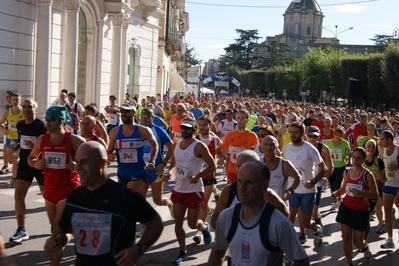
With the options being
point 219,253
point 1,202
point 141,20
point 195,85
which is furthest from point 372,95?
point 219,253

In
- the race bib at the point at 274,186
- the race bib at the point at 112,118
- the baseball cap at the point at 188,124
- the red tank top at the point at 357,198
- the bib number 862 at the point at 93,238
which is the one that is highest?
the baseball cap at the point at 188,124

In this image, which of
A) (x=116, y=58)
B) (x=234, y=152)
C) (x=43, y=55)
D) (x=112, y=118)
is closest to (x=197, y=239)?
(x=234, y=152)

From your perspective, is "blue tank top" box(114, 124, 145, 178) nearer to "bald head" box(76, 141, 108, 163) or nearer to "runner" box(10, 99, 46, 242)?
"runner" box(10, 99, 46, 242)

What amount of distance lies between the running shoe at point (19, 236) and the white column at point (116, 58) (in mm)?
18553

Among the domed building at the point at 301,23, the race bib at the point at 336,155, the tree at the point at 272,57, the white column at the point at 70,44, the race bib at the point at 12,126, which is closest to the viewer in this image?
the race bib at the point at 336,155

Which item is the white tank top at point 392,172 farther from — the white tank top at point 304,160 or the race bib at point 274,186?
the race bib at point 274,186

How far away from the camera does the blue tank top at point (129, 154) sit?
25.8 ft

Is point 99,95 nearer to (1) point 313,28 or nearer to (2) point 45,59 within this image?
(2) point 45,59

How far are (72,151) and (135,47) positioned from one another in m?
24.7

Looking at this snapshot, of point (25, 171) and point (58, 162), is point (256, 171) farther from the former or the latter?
point (25, 171)

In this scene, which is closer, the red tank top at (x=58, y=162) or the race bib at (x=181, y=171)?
the red tank top at (x=58, y=162)

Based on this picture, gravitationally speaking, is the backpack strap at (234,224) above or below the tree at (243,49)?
below

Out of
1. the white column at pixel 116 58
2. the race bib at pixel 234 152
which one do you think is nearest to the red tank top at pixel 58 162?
the race bib at pixel 234 152

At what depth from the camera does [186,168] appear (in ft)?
24.6
